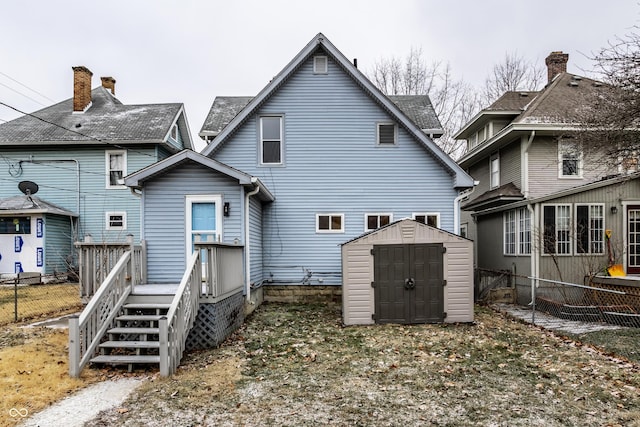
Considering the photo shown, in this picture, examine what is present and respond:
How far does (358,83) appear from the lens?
12.8m

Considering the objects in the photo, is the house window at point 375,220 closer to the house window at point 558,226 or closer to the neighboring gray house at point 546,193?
the neighboring gray house at point 546,193

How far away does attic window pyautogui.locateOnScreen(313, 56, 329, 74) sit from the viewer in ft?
42.1

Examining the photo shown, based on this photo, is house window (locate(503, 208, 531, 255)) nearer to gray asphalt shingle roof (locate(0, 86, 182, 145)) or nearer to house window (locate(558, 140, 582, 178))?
house window (locate(558, 140, 582, 178))

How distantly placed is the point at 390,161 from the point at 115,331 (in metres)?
8.95

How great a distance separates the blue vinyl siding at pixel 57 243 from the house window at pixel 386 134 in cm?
1350

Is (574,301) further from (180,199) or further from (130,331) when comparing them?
(130,331)

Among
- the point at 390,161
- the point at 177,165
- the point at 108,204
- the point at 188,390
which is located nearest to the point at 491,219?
the point at 390,161

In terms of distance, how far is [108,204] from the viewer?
18109 millimetres

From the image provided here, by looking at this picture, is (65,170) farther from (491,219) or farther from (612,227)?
(612,227)

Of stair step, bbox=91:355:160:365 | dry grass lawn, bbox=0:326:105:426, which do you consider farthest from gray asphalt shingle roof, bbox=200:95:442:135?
stair step, bbox=91:355:160:365

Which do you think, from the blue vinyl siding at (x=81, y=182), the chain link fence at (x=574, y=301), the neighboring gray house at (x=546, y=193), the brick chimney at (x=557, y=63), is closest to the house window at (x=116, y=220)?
the blue vinyl siding at (x=81, y=182)

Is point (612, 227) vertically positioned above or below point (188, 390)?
above

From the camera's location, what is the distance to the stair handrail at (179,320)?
5.93 meters

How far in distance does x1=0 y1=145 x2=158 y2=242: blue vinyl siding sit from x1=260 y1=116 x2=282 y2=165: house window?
796 centimetres
